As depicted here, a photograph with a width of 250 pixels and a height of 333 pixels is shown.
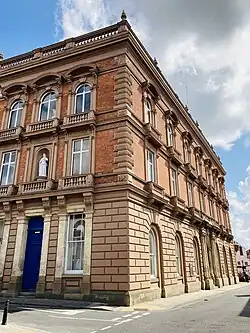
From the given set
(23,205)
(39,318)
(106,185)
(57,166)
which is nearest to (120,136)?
(106,185)

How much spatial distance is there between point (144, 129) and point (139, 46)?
5797 millimetres

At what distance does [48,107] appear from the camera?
20594 millimetres

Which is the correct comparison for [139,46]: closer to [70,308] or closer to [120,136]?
[120,136]

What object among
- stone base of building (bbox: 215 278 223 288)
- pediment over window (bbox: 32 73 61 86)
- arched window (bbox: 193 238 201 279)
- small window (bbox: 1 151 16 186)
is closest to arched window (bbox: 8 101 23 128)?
pediment over window (bbox: 32 73 61 86)

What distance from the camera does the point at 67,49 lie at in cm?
2053

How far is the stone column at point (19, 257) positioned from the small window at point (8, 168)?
10.6 feet

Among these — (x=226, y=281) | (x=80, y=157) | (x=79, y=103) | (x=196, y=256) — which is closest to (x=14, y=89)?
(x=79, y=103)

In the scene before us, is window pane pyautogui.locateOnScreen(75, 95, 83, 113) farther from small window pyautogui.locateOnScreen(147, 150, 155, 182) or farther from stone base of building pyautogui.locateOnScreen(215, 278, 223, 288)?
stone base of building pyautogui.locateOnScreen(215, 278, 223, 288)

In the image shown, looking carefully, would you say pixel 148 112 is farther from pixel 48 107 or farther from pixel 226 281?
pixel 226 281

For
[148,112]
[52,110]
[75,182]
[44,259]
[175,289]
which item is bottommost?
[175,289]

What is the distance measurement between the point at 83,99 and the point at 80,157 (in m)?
4.16

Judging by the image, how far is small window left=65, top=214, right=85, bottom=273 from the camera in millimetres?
15766

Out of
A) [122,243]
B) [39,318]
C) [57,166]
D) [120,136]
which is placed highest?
[120,136]

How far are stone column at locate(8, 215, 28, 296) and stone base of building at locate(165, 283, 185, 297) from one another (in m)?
8.57
